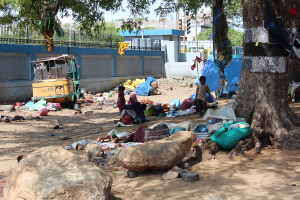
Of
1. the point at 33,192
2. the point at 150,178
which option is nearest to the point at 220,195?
the point at 150,178

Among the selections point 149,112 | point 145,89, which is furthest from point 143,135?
point 145,89

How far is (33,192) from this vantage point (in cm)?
296

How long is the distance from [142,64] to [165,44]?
173 inches

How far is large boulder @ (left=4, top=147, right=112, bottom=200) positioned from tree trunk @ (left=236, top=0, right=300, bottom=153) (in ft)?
10.3

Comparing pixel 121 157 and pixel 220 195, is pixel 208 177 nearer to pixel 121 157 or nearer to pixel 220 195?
pixel 220 195

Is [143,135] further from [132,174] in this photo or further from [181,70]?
[181,70]

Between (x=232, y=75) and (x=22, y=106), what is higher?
(x=232, y=75)

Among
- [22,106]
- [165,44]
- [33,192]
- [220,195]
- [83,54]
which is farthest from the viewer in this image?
[165,44]

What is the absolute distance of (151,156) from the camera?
4312 millimetres

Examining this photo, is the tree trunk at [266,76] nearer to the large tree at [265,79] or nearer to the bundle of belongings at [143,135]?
the large tree at [265,79]

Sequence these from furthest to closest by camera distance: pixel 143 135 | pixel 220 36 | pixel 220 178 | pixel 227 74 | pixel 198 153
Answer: pixel 227 74
pixel 220 36
pixel 143 135
pixel 198 153
pixel 220 178

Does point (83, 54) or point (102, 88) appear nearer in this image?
point (83, 54)

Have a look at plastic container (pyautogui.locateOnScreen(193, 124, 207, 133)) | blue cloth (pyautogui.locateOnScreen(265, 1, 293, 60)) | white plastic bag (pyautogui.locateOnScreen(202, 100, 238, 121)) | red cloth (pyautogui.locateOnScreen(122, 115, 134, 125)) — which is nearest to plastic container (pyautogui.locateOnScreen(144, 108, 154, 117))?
red cloth (pyautogui.locateOnScreen(122, 115, 134, 125))

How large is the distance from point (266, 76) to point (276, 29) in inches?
32.9
